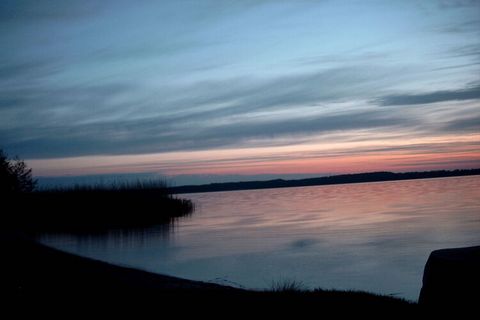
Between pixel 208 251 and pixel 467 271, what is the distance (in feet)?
51.1

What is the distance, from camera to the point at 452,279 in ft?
17.2

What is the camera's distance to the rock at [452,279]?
5023 millimetres

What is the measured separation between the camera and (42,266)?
10133mm

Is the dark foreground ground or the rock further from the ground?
the rock

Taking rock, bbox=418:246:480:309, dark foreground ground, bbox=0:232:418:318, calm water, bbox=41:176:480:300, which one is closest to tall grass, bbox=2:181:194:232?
calm water, bbox=41:176:480:300

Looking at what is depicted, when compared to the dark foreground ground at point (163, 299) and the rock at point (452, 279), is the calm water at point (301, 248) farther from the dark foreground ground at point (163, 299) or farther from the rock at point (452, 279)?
the rock at point (452, 279)

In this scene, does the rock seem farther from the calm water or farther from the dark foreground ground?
the calm water

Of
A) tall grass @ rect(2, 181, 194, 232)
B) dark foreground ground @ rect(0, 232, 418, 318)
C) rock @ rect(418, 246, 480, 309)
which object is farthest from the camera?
tall grass @ rect(2, 181, 194, 232)

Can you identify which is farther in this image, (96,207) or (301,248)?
(96,207)

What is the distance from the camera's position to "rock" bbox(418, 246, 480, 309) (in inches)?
198

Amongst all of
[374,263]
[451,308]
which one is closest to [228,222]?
[374,263]

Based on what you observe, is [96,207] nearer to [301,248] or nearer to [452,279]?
[301,248]

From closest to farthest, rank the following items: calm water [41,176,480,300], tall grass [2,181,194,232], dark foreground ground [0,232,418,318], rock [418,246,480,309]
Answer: rock [418,246,480,309], dark foreground ground [0,232,418,318], calm water [41,176,480,300], tall grass [2,181,194,232]

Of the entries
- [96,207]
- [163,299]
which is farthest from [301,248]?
[96,207]
